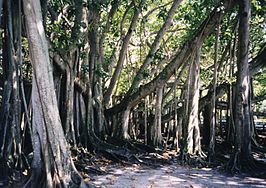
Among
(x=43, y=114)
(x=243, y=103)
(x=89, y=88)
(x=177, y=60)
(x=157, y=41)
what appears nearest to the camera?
(x=43, y=114)

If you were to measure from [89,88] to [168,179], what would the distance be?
2.52 m

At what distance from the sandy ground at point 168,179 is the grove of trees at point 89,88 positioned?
0.38m

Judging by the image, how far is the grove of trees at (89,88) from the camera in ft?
11.9

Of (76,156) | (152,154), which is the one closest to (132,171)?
(76,156)

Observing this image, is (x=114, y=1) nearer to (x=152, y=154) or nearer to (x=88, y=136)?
(x=88, y=136)

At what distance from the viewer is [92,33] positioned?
6691mm

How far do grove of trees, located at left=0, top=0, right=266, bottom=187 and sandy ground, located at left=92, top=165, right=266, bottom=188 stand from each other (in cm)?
38

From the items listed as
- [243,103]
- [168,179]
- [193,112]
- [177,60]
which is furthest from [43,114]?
[193,112]

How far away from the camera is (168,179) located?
468 cm

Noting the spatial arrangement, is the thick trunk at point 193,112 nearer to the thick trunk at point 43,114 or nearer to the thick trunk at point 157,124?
the thick trunk at point 157,124

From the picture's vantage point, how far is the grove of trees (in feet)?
11.9

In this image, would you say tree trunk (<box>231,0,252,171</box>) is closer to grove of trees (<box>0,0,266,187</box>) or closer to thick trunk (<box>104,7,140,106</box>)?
grove of trees (<box>0,0,266,187</box>)

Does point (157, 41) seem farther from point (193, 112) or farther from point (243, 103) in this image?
point (243, 103)

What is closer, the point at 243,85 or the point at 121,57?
the point at 243,85
